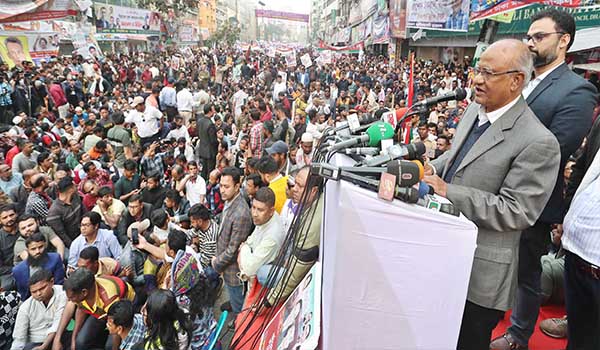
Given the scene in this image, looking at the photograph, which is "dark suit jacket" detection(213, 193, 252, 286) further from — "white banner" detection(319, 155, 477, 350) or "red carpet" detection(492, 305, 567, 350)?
"white banner" detection(319, 155, 477, 350)

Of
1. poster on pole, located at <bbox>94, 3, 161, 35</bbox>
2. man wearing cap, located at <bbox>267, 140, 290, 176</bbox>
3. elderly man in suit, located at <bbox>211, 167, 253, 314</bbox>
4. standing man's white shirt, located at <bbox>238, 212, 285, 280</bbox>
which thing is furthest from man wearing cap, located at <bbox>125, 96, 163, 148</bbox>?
poster on pole, located at <bbox>94, 3, 161, 35</bbox>

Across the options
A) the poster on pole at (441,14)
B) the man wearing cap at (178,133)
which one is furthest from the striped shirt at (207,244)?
the poster on pole at (441,14)

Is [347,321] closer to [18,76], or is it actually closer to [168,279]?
[168,279]

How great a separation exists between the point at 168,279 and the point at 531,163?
311cm

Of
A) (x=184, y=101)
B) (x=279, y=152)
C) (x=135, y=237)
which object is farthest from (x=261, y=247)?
(x=184, y=101)

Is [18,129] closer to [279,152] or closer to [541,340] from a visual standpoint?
[279,152]

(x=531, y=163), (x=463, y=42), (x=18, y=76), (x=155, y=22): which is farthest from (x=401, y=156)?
(x=155, y=22)

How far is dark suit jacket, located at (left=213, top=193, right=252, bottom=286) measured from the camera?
3598mm

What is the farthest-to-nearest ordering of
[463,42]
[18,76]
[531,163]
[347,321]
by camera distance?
[463,42] < [18,76] < [531,163] < [347,321]

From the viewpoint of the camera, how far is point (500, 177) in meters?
1.69

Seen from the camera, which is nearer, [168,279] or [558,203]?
[558,203]

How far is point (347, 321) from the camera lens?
56.9 inches

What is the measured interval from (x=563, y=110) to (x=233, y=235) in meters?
2.60

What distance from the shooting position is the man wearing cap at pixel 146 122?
332 inches
